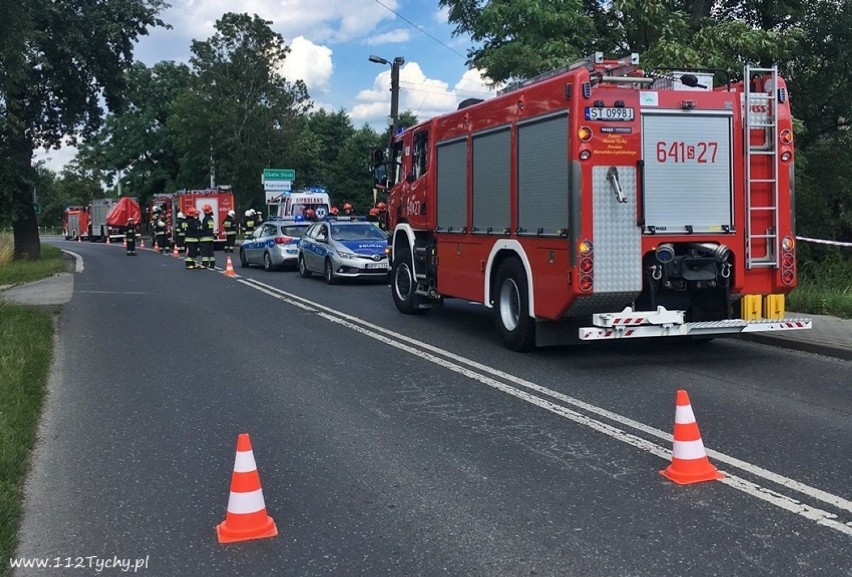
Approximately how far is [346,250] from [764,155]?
1151 cm

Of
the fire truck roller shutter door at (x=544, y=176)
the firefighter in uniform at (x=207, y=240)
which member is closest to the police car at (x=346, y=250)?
the firefighter in uniform at (x=207, y=240)

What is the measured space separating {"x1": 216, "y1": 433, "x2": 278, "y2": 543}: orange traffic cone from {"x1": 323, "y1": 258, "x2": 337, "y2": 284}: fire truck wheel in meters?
15.1

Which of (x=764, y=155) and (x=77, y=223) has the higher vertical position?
(x=77, y=223)

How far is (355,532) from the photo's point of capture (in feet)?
14.6

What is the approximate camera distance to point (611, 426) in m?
6.45

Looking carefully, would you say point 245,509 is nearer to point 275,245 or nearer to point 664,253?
point 664,253

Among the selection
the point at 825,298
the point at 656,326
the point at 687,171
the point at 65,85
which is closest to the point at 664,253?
the point at 656,326

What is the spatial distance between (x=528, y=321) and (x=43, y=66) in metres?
21.1

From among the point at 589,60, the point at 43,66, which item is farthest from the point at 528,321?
the point at 43,66

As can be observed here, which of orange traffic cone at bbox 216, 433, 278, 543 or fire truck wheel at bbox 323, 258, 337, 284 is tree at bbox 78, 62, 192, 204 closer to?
fire truck wheel at bbox 323, 258, 337, 284

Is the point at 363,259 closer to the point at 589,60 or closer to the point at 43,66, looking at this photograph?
the point at 589,60

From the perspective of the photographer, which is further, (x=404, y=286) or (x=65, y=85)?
(x=65, y=85)

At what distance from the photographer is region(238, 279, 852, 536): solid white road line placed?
15.3ft

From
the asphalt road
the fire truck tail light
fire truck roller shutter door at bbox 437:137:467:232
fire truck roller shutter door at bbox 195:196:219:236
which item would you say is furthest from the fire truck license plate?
fire truck roller shutter door at bbox 195:196:219:236
